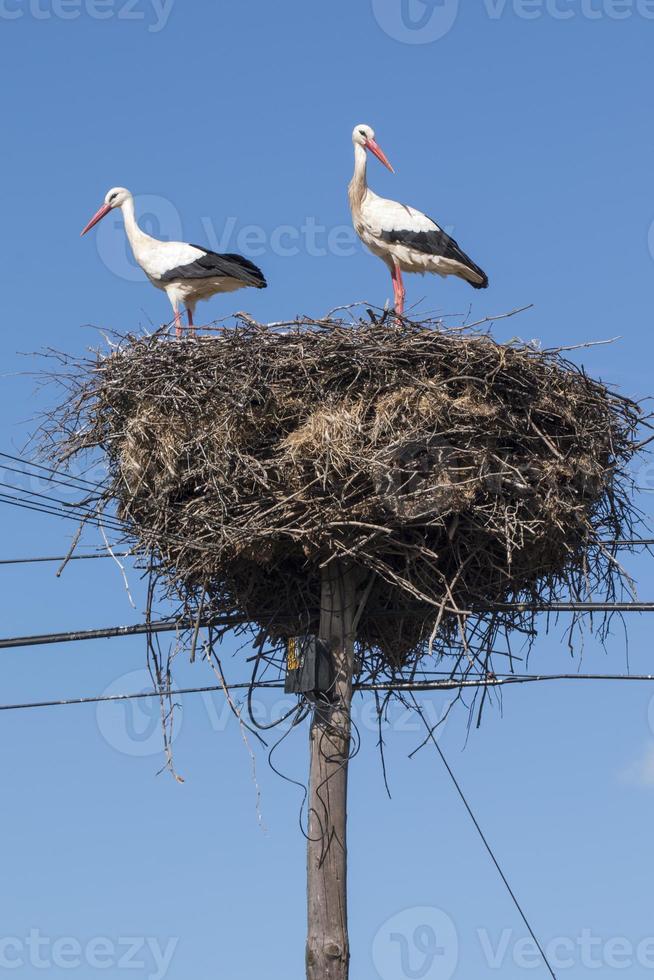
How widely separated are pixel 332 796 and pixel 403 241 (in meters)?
5.27

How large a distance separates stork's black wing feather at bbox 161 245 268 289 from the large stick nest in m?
2.75

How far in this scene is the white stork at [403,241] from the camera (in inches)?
477

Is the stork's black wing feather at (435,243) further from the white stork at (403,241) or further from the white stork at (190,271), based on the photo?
the white stork at (190,271)

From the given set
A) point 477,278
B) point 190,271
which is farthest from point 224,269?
point 477,278

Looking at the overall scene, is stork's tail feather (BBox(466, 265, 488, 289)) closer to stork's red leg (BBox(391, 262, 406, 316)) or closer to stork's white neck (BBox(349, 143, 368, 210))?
stork's red leg (BBox(391, 262, 406, 316))

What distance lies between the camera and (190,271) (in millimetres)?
12273

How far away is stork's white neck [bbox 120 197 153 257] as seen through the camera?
13.1 m

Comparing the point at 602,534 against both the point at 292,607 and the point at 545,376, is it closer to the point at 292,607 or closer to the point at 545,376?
the point at 545,376

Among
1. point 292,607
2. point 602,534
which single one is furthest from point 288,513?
point 602,534

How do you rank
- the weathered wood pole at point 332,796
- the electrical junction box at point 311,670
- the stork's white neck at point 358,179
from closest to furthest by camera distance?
the weathered wood pole at point 332,796 < the electrical junction box at point 311,670 < the stork's white neck at point 358,179

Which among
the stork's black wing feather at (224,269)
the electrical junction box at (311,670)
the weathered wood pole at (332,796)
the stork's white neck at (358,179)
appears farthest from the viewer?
the stork's white neck at (358,179)

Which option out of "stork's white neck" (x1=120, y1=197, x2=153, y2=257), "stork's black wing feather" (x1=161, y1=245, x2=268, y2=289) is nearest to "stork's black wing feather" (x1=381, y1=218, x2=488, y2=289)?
"stork's black wing feather" (x1=161, y1=245, x2=268, y2=289)

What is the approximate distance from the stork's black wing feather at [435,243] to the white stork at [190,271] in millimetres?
1183

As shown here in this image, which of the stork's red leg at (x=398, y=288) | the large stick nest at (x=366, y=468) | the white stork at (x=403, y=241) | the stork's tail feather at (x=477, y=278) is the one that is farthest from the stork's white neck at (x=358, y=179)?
the large stick nest at (x=366, y=468)
